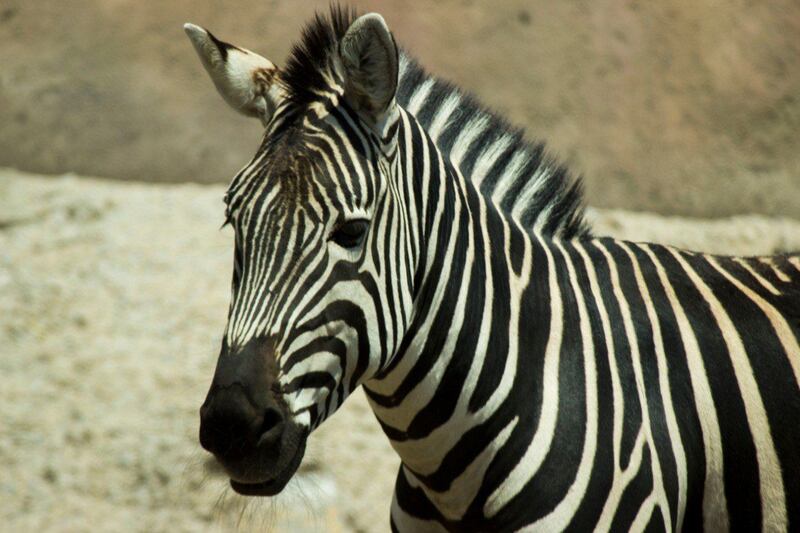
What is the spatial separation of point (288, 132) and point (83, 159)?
5.61m

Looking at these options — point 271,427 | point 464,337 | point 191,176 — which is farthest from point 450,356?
point 191,176

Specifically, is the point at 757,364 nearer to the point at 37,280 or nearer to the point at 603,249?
the point at 603,249

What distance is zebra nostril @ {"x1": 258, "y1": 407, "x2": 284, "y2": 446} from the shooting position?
9.05ft

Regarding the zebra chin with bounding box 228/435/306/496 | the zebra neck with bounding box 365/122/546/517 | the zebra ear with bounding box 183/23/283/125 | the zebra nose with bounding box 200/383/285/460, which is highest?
the zebra ear with bounding box 183/23/283/125

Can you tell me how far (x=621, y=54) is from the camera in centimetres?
868

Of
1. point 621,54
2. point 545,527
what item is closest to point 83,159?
point 621,54

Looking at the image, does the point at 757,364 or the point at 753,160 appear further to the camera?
the point at 753,160

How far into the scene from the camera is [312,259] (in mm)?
2877

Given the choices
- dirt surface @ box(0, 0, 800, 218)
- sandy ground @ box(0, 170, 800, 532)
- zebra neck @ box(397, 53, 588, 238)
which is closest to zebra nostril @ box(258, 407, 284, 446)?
zebra neck @ box(397, 53, 588, 238)

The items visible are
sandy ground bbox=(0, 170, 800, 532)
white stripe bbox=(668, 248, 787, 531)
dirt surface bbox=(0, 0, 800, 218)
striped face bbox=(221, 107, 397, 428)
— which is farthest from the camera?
dirt surface bbox=(0, 0, 800, 218)

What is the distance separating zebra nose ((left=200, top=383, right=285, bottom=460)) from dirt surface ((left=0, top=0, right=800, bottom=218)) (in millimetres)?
5662

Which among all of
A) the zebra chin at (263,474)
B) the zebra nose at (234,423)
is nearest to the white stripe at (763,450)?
the zebra chin at (263,474)

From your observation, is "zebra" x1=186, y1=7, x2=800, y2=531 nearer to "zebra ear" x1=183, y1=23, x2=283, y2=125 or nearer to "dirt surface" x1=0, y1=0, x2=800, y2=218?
"zebra ear" x1=183, y1=23, x2=283, y2=125

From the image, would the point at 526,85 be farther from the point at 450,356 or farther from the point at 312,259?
the point at 312,259
